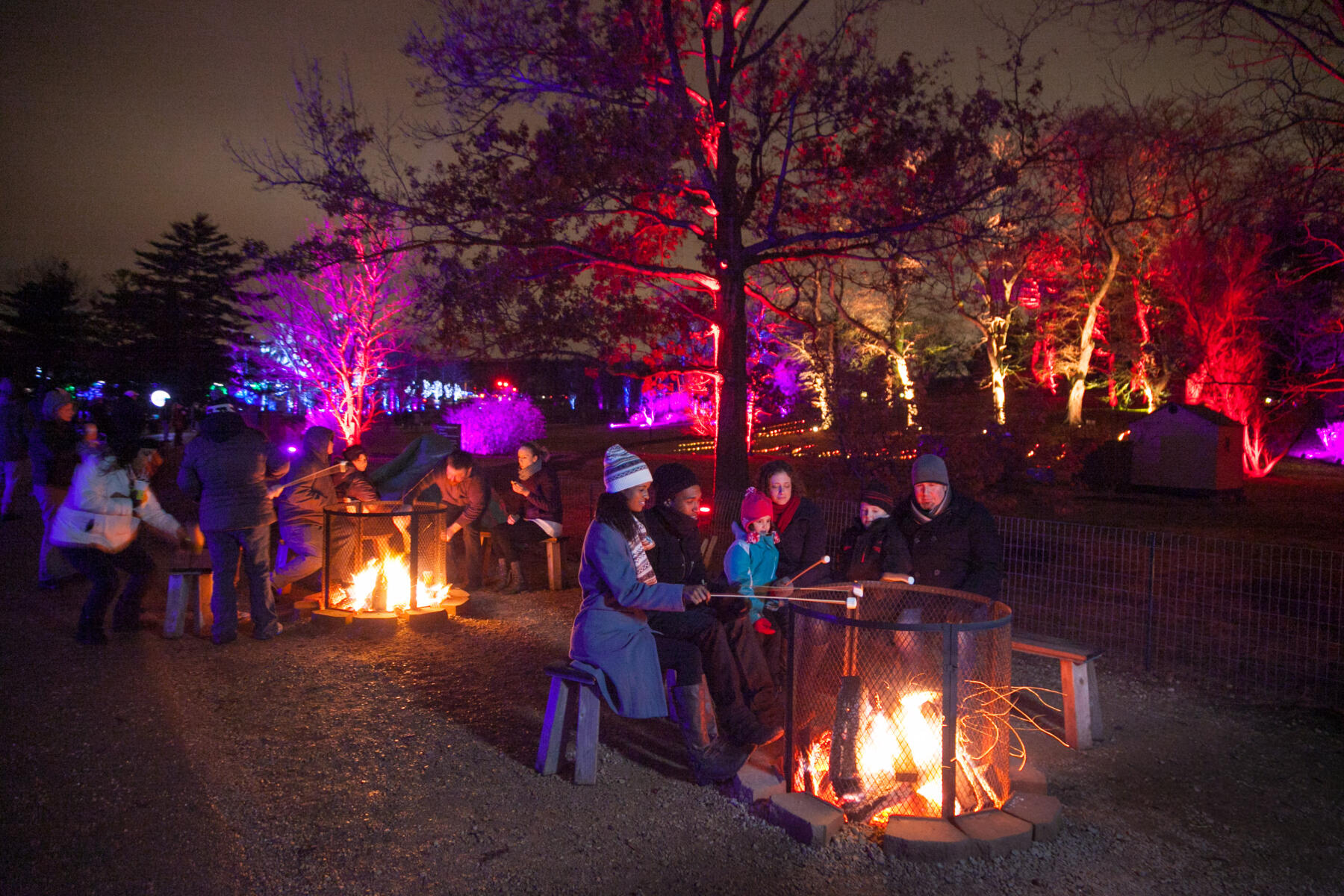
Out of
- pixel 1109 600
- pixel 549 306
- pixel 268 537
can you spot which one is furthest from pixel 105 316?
pixel 1109 600

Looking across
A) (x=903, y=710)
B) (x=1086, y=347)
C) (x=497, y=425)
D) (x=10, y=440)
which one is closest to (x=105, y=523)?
(x=903, y=710)

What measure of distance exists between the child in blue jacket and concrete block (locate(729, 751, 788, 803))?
117cm

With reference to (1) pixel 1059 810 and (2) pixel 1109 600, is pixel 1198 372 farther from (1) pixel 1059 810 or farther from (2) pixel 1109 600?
(1) pixel 1059 810

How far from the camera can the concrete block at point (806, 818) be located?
3771 mm

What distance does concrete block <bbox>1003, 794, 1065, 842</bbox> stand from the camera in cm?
376

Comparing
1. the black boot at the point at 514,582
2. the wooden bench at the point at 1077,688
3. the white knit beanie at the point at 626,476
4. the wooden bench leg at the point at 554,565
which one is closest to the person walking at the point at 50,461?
the black boot at the point at 514,582

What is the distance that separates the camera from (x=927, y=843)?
3613 millimetres

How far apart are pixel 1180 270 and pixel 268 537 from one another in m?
26.4

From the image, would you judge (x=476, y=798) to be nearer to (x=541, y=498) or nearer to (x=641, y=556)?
(x=641, y=556)

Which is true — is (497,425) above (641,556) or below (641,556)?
above

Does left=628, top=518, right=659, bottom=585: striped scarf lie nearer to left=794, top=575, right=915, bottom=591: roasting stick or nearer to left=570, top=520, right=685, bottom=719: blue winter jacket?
left=570, top=520, right=685, bottom=719: blue winter jacket

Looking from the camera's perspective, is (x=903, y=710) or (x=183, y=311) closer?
(x=903, y=710)

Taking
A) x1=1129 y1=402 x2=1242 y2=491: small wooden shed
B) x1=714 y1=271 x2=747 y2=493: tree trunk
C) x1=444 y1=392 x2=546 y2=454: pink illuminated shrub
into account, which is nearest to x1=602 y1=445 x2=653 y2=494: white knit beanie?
x1=714 y1=271 x2=747 y2=493: tree trunk

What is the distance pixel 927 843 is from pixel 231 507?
5621 millimetres
